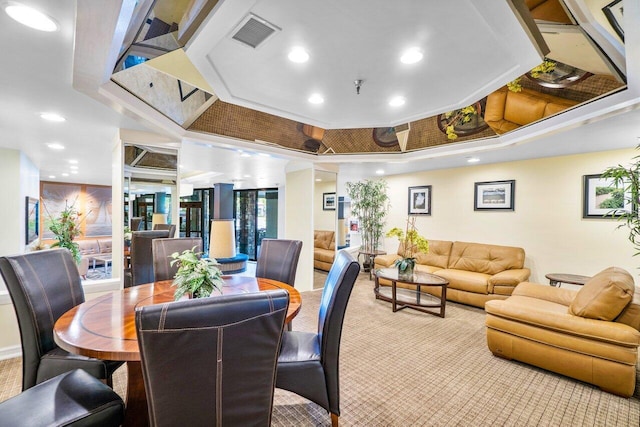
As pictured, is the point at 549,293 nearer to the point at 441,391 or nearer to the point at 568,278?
the point at 568,278

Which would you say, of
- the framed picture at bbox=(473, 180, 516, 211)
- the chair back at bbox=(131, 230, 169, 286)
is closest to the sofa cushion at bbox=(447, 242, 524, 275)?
the framed picture at bbox=(473, 180, 516, 211)

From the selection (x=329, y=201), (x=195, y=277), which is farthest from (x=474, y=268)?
(x=195, y=277)

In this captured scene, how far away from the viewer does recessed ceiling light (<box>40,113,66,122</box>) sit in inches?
101

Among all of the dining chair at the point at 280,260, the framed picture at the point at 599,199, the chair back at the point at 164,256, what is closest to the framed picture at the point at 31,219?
the chair back at the point at 164,256

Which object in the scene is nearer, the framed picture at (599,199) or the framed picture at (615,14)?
the framed picture at (615,14)

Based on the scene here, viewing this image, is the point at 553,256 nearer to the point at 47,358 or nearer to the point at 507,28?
the point at 507,28

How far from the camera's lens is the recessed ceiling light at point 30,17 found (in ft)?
3.99

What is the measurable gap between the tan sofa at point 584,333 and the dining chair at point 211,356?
252 cm

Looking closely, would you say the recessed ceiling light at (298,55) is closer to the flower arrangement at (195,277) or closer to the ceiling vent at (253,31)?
the ceiling vent at (253,31)

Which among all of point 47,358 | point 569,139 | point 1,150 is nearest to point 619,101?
point 569,139

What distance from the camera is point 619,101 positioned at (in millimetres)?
2293

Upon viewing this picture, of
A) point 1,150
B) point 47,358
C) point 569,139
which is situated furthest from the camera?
point 1,150

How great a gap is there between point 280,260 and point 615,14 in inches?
114

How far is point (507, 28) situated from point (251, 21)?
148 centimetres
